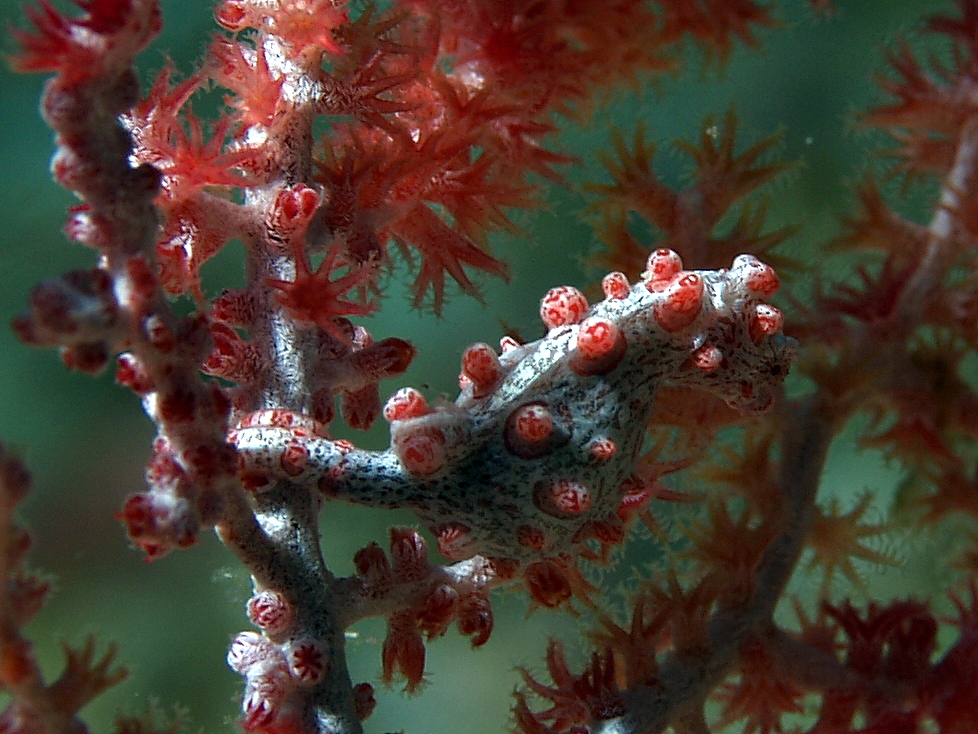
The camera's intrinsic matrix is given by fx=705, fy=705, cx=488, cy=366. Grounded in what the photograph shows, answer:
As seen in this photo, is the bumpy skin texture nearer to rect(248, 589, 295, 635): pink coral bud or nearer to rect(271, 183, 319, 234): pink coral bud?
rect(248, 589, 295, 635): pink coral bud

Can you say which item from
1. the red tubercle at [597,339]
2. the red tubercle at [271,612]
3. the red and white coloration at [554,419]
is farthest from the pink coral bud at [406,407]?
the red tubercle at [271,612]

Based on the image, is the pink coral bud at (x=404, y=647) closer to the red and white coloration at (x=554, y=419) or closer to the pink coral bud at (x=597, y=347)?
the red and white coloration at (x=554, y=419)

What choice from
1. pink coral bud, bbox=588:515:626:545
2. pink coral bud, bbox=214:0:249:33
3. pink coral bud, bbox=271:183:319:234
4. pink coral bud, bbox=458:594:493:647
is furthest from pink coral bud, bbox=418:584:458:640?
pink coral bud, bbox=214:0:249:33

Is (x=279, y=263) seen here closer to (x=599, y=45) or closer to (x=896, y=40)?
(x=599, y=45)

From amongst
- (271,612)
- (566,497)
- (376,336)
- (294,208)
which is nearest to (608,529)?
(566,497)

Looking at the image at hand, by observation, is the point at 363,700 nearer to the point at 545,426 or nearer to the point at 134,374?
the point at 545,426

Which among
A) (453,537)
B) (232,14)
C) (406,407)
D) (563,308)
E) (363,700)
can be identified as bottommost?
(363,700)

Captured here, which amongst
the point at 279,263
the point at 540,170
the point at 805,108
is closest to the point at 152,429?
the point at 279,263
